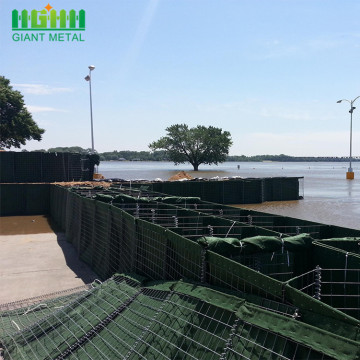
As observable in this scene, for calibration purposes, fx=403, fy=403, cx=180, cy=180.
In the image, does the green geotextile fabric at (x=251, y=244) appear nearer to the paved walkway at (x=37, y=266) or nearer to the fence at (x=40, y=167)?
the paved walkway at (x=37, y=266)

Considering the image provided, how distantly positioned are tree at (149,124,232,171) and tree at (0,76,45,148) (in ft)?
148

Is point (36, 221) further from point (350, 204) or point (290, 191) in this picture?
point (350, 204)

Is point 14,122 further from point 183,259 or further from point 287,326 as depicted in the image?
point 287,326

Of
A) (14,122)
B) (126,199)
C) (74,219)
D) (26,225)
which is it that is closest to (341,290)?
(126,199)

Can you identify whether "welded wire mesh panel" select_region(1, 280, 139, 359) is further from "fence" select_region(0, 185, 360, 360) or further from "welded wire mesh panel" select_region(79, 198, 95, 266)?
"welded wire mesh panel" select_region(79, 198, 95, 266)

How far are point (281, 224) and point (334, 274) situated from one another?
426 centimetres

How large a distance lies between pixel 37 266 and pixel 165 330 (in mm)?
→ 7624

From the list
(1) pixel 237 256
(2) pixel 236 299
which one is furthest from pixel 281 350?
(1) pixel 237 256

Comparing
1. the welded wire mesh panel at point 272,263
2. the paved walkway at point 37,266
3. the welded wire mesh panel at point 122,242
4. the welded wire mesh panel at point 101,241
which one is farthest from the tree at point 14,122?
the welded wire mesh panel at point 272,263

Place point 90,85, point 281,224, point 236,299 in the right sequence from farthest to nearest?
point 90,85 → point 281,224 → point 236,299

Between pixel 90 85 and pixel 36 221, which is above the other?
pixel 90 85

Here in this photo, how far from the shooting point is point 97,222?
11609mm

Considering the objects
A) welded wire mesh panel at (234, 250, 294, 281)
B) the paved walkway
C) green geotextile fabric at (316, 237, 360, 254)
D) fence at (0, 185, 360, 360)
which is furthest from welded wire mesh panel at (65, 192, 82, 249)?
green geotextile fabric at (316, 237, 360, 254)

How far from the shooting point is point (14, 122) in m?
52.8
